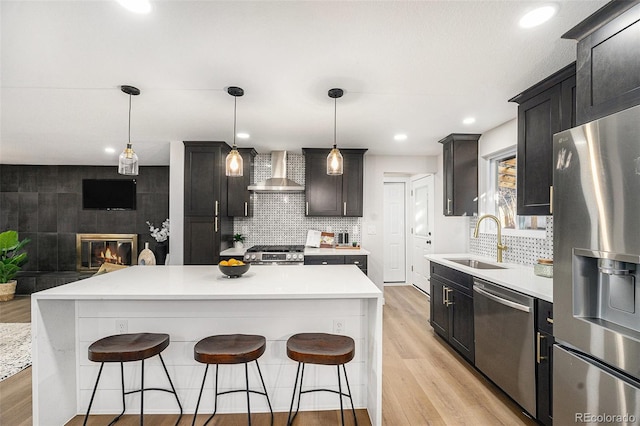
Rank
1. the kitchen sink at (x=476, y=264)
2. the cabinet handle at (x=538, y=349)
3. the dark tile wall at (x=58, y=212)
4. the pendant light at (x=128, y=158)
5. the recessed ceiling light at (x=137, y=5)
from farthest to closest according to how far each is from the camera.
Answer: the dark tile wall at (x=58, y=212) < the kitchen sink at (x=476, y=264) < the pendant light at (x=128, y=158) < the cabinet handle at (x=538, y=349) < the recessed ceiling light at (x=137, y=5)

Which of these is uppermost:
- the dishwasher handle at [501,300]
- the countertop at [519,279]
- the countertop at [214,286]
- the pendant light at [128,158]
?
the pendant light at [128,158]

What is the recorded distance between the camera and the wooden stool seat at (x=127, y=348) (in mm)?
1713

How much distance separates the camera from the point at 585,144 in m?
1.40

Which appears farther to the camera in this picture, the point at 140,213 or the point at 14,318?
the point at 140,213

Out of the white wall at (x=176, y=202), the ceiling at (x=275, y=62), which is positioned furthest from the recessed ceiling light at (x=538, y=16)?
the white wall at (x=176, y=202)

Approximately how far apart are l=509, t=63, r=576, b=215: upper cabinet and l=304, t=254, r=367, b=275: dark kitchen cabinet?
214 cm

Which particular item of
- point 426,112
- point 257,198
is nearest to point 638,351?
point 426,112

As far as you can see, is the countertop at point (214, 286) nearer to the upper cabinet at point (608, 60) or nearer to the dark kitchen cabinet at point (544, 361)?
the dark kitchen cabinet at point (544, 361)

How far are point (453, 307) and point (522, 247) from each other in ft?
3.04

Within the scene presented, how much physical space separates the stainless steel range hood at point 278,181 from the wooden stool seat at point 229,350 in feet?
9.04

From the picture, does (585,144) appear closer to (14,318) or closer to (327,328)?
(327,328)

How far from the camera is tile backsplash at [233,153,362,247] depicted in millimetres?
4875

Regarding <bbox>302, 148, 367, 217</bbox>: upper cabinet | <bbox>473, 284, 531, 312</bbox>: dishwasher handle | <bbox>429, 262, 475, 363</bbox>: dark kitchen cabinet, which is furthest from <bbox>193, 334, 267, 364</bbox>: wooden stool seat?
<bbox>302, 148, 367, 217</bbox>: upper cabinet

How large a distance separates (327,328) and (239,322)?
24.9 inches
